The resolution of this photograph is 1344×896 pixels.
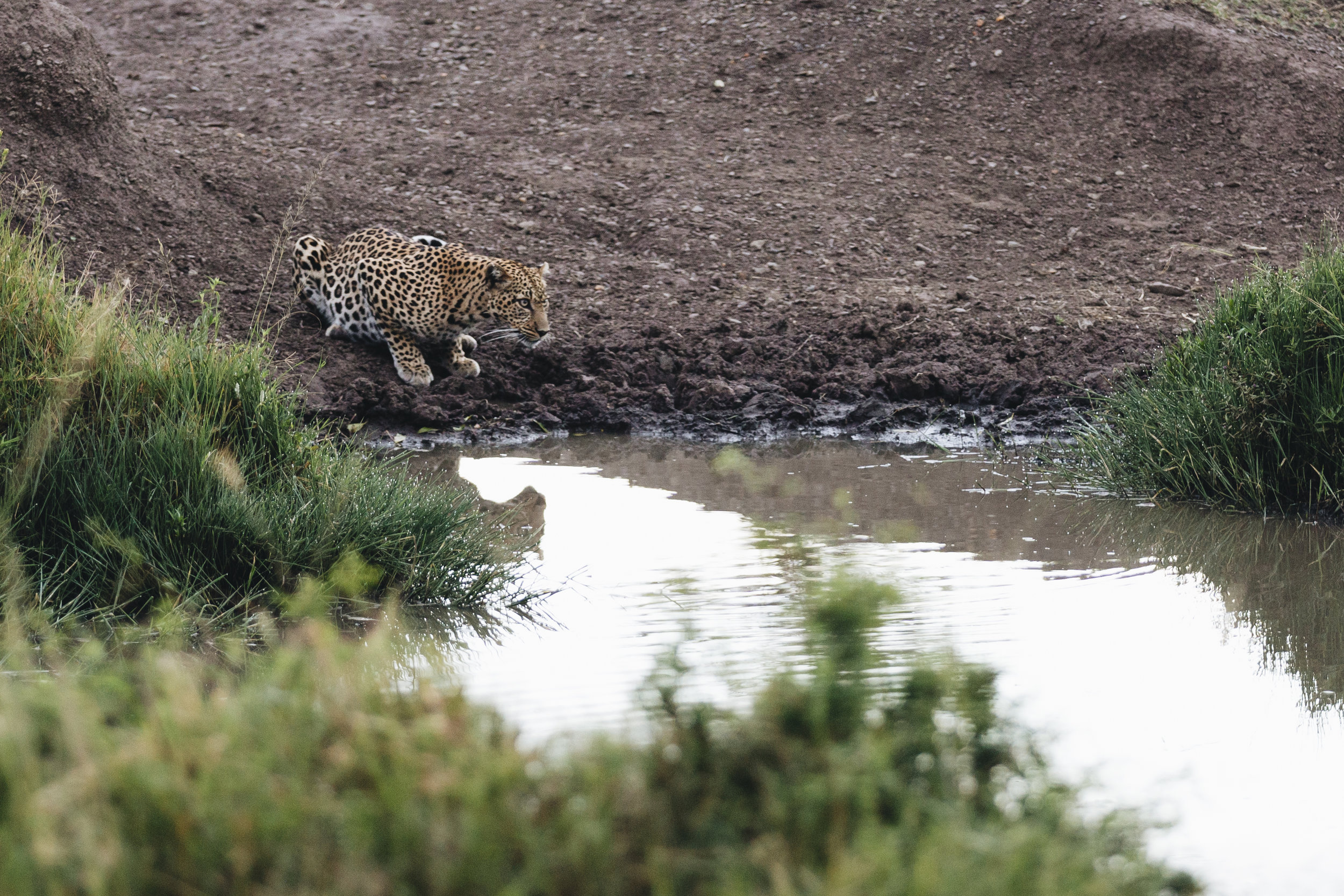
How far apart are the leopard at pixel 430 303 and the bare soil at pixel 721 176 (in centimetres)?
22

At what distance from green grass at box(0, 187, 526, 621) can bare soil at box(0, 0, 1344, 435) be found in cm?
160

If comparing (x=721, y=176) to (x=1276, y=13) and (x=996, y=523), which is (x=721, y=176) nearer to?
(x=996, y=523)

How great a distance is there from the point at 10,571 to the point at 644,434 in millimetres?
4908

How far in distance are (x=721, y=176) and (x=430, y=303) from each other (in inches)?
200

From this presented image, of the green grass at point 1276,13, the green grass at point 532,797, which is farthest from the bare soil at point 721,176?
the green grass at point 532,797

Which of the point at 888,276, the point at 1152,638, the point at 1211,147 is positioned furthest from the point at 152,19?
the point at 1152,638

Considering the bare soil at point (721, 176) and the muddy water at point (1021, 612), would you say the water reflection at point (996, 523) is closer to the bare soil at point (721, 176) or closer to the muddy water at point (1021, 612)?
the muddy water at point (1021, 612)

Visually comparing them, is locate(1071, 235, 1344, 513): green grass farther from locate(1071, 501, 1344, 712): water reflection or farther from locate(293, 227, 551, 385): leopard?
locate(293, 227, 551, 385): leopard

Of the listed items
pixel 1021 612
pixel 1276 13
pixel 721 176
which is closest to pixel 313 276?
pixel 721 176

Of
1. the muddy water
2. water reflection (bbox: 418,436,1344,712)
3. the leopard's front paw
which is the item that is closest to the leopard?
the leopard's front paw

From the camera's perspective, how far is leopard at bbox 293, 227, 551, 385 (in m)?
9.46

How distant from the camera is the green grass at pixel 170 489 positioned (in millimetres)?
4875

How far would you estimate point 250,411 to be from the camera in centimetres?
551

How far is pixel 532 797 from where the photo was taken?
2275 millimetres
